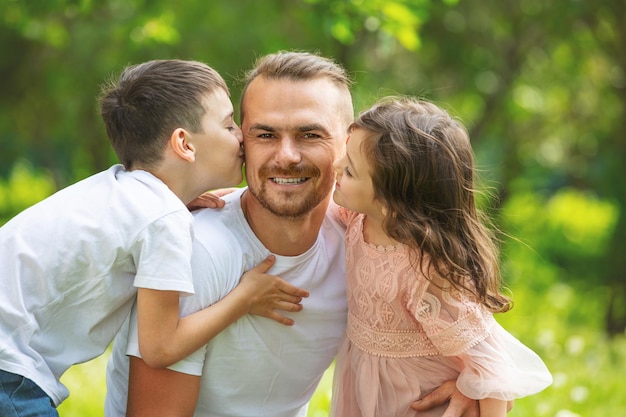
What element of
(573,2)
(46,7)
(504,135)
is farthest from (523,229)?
(46,7)

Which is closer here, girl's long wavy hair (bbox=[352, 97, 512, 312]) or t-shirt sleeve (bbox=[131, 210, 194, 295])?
t-shirt sleeve (bbox=[131, 210, 194, 295])

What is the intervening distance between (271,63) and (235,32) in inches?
250

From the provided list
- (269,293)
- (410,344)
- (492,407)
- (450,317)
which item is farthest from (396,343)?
(269,293)

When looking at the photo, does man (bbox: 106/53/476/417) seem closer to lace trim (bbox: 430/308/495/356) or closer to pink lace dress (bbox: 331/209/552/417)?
pink lace dress (bbox: 331/209/552/417)

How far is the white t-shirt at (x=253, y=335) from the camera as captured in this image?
309 cm

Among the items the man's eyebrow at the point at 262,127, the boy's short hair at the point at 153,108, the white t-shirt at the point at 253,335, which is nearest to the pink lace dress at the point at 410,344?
the white t-shirt at the point at 253,335

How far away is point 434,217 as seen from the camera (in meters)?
2.94

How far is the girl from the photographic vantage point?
9.53 feet

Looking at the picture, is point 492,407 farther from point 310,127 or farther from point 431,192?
point 310,127

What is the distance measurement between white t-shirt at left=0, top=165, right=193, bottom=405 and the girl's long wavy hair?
28.3 inches

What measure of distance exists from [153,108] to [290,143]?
0.53m

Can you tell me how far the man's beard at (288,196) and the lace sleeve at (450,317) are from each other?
595mm

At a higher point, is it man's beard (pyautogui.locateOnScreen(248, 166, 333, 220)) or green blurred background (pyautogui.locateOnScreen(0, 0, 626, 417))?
man's beard (pyautogui.locateOnScreen(248, 166, 333, 220))

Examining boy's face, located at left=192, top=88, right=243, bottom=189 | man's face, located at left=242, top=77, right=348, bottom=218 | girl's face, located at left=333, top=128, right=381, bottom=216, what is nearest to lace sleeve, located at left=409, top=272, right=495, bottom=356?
girl's face, located at left=333, top=128, right=381, bottom=216
